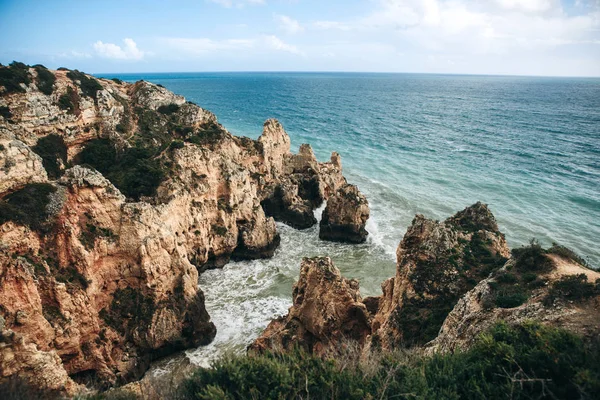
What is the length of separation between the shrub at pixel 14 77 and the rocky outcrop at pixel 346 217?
28649mm

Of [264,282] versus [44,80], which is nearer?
[264,282]

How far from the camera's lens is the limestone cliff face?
51.9ft

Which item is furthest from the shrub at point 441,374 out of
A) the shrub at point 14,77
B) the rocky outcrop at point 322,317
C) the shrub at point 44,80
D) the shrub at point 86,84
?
the shrub at point 86,84

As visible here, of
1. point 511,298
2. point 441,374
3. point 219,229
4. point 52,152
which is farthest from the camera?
point 219,229

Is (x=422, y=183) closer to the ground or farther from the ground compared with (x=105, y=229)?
closer to the ground

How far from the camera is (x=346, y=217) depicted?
33906 millimetres

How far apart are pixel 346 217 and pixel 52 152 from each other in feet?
83.0

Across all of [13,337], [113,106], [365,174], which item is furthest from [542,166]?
[13,337]

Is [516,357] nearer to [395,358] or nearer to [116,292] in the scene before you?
[395,358]

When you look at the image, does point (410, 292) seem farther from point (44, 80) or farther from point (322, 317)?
point (44, 80)

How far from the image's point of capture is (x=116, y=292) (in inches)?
770

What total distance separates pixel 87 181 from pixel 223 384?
14839 mm

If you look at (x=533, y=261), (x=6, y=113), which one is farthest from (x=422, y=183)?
(x=6, y=113)

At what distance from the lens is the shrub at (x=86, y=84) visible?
3393cm
